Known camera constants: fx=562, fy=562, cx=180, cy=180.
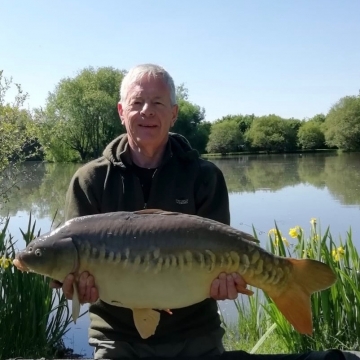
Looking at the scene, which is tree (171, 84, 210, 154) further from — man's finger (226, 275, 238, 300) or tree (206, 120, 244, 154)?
man's finger (226, 275, 238, 300)

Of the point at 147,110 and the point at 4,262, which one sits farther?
the point at 4,262

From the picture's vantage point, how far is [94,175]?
7.68 ft

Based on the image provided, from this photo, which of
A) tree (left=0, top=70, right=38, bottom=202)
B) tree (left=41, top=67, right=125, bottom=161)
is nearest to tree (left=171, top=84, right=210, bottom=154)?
tree (left=41, top=67, right=125, bottom=161)

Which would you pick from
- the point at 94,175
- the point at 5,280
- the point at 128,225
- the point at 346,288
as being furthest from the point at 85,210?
the point at 346,288

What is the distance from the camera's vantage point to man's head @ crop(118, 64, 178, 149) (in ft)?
7.54

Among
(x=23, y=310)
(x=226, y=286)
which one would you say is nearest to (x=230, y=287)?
(x=226, y=286)

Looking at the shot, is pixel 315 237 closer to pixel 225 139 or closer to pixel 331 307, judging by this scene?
pixel 331 307

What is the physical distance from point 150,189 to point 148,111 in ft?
1.07

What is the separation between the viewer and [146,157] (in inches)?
94.8

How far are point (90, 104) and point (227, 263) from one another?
36333 millimetres

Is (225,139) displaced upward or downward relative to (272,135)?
downward

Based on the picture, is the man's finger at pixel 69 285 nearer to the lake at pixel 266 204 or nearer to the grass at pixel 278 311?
the grass at pixel 278 311

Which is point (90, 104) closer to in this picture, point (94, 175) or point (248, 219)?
point (248, 219)

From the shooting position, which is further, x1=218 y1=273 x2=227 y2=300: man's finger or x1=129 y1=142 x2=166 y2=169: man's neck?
x1=129 y1=142 x2=166 y2=169: man's neck
